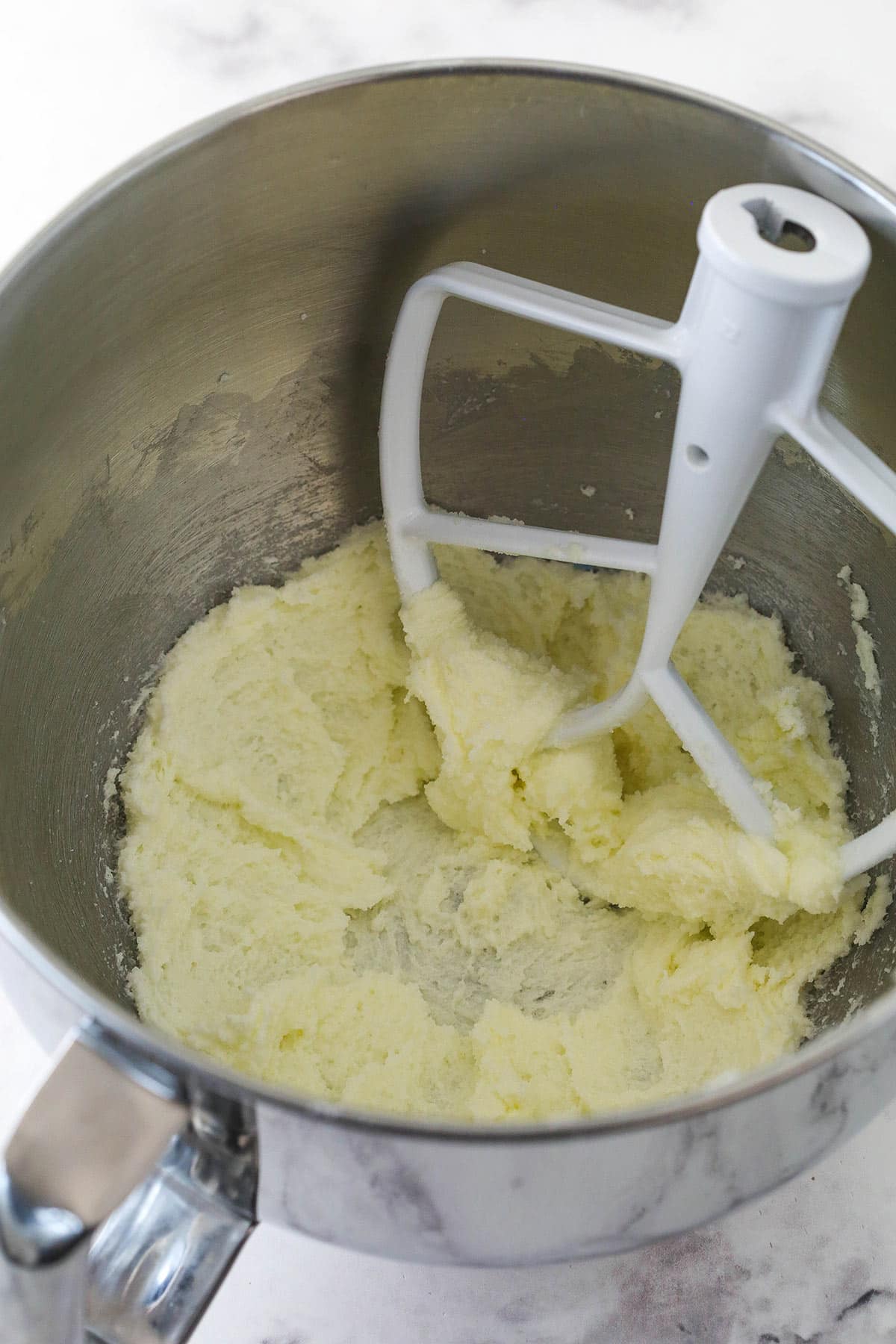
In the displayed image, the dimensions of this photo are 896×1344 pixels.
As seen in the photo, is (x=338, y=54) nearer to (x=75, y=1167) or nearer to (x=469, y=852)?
(x=469, y=852)

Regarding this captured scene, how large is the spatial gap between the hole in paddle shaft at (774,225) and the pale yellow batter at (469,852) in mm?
352

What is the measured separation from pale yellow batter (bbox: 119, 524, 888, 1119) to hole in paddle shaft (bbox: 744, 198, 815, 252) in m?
0.35

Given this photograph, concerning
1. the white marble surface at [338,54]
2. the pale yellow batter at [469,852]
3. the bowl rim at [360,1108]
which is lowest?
the pale yellow batter at [469,852]

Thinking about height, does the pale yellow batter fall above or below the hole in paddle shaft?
below

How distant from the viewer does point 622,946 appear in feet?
2.89

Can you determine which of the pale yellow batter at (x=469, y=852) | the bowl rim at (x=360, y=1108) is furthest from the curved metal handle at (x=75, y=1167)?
the pale yellow batter at (x=469, y=852)

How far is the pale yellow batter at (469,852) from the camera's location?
787mm

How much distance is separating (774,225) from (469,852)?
19.3 inches

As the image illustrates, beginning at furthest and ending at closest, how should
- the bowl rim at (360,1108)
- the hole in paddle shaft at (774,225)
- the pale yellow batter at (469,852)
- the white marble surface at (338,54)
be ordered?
the white marble surface at (338,54), the pale yellow batter at (469,852), the hole in paddle shaft at (774,225), the bowl rim at (360,1108)

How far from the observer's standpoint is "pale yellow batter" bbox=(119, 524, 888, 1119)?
31.0 inches

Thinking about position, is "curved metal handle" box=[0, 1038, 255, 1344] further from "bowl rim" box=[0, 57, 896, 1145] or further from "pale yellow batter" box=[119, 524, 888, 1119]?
"pale yellow batter" box=[119, 524, 888, 1119]

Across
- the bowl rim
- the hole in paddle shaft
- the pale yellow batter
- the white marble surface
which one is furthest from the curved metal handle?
the white marble surface

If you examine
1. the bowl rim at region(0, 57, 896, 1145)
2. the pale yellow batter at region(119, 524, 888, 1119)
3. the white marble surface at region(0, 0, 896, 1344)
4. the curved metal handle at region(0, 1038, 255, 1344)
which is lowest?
the pale yellow batter at region(119, 524, 888, 1119)

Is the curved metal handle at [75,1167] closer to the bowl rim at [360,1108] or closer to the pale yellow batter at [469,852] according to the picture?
the bowl rim at [360,1108]
